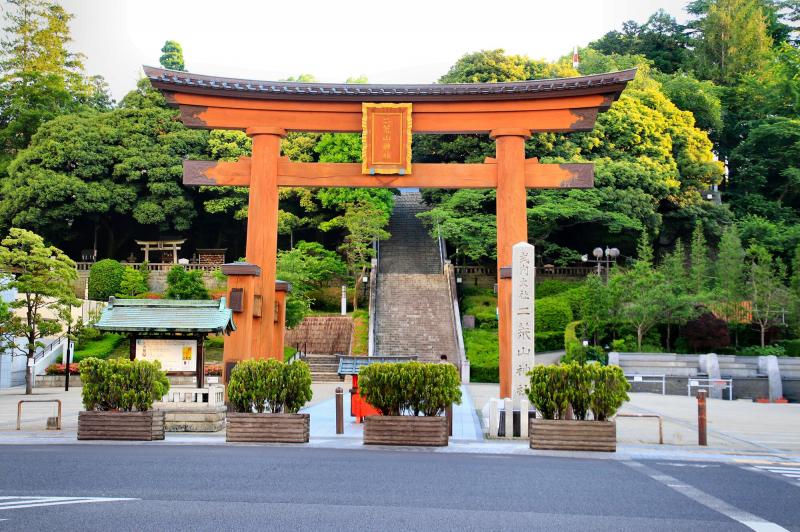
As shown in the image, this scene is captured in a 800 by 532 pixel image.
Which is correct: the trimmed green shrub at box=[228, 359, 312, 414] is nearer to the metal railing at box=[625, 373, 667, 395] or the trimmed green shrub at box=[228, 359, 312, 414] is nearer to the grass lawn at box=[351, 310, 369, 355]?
the metal railing at box=[625, 373, 667, 395]

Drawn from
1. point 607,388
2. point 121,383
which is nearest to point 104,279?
point 121,383

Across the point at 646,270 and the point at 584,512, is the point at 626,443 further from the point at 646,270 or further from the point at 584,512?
the point at 646,270

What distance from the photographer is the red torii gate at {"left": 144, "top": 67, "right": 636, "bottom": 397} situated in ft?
72.2

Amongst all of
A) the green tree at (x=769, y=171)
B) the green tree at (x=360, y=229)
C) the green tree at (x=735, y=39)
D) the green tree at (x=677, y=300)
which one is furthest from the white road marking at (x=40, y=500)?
the green tree at (x=735, y=39)

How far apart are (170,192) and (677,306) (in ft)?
93.7

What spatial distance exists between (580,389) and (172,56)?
55.4 metres

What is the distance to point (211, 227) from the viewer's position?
56312mm

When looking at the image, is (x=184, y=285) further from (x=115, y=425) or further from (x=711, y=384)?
(x=115, y=425)

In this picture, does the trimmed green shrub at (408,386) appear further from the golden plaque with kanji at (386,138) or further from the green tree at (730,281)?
the green tree at (730,281)

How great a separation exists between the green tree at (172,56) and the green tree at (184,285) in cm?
2496

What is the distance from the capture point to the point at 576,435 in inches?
585

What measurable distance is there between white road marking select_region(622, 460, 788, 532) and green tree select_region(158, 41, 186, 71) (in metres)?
56.9

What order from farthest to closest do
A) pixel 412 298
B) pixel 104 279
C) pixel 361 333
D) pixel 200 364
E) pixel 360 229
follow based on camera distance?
1. pixel 360 229
2. pixel 104 279
3. pixel 412 298
4. pixel 361 333
5. pixel 200 364

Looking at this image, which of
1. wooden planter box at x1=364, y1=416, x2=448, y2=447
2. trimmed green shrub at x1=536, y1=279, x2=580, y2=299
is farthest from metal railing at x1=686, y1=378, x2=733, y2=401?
wooden planter box at x1=364, y1=416, x2=448, y2=447
